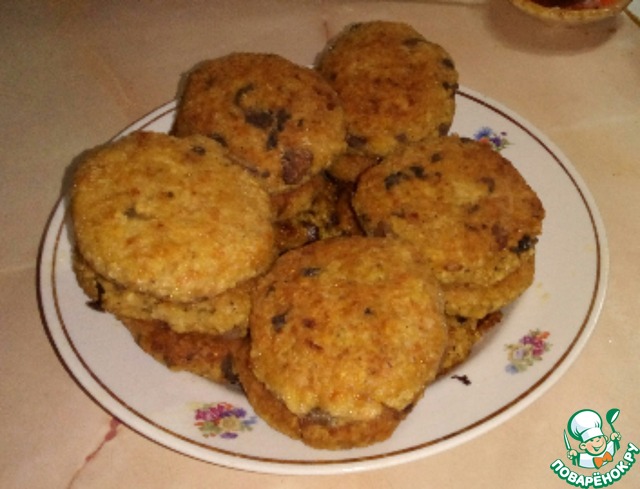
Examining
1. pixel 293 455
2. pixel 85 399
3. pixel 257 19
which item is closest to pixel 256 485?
pixel 293 455

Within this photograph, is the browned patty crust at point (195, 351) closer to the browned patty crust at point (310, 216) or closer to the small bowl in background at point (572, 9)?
the browned patty crust at point (310, 216)

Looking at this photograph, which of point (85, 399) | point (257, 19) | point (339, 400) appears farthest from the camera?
point (257, 19)

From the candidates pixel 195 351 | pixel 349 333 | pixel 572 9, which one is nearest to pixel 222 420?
pixel 195 351

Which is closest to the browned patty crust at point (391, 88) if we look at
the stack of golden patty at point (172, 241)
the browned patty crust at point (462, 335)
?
the stack of golden patty at point (172, 241)

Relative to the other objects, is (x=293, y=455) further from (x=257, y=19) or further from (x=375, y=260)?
(x=257, y=19)

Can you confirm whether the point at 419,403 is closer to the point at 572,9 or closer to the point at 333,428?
the point at 333,428
